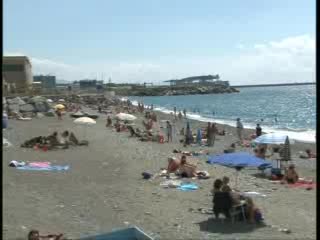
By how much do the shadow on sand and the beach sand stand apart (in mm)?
19

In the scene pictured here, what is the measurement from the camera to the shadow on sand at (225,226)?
32.7ft

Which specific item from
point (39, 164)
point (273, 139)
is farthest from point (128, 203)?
point (273, 139)

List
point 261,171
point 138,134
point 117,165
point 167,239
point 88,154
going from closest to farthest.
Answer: point 167,239, point 261,171, point 117,165, point 88,154, point 138,134

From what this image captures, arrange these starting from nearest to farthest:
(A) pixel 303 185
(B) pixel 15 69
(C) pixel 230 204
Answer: (C) pixel 230 204 → (A) pixel 303 185 → (B) pixel 15 69

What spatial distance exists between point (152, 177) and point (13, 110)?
35786mm

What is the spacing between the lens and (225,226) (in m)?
10.2

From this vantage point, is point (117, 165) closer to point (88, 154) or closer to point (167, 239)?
point (88, 154)

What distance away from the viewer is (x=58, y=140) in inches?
940

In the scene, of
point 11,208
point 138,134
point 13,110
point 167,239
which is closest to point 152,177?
point 11,208

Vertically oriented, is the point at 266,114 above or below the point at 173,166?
below

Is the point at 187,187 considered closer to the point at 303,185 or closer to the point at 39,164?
the point at 303,185

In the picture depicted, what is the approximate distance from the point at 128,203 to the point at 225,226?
291 cm

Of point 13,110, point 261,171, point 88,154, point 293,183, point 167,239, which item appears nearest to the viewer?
point 167,239

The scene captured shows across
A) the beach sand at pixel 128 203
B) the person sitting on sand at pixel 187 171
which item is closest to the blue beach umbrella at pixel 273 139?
the beach sand at pixel 128 203
